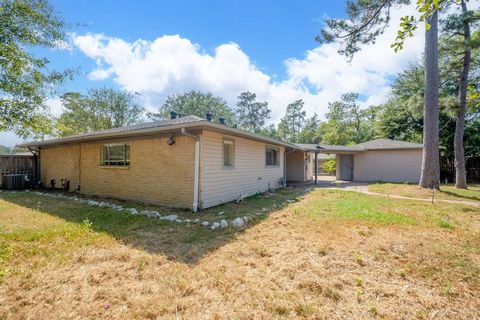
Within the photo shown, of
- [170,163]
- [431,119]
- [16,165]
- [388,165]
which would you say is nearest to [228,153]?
[170,163]

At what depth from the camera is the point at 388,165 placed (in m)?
16.5

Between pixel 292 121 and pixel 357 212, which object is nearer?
pixel 357 212

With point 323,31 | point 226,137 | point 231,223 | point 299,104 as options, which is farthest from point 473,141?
point 299,104

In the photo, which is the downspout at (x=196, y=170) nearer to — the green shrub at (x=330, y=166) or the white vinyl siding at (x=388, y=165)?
the white vinyl siding at (x=388, y=165)

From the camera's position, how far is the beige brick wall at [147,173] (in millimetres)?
6797

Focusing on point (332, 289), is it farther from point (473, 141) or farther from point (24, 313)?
point (473, 141)

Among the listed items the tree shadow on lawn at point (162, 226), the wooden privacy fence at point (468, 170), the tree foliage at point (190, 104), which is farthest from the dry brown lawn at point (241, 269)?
the tree foliage at point (190, 104)

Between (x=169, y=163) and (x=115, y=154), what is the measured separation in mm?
3094

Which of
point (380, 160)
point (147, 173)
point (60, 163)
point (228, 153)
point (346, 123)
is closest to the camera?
point (147, 173)

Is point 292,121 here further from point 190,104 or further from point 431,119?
point 431,119

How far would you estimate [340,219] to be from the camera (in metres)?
5.73

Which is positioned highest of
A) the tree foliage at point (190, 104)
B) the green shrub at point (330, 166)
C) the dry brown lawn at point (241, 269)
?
the tree foliage at point (190, 104)

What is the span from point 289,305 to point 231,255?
1.41 metres

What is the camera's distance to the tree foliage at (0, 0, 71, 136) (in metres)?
5.07
